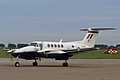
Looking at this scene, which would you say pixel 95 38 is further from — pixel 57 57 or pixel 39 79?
pixel 39 79

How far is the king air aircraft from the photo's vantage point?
33.9 m

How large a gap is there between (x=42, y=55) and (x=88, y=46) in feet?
18.2

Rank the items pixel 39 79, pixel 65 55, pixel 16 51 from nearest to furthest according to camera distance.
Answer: pixel 39 79 < pixel 16 51 < pixel 65 55

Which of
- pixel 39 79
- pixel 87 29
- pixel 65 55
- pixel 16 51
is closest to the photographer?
pixel 39 79

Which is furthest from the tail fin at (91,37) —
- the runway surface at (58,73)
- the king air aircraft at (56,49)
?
the runway surface at (58,73)

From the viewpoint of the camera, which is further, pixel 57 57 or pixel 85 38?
pixel 85 38

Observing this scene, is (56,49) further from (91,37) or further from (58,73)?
(58,73)

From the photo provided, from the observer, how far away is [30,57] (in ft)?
113

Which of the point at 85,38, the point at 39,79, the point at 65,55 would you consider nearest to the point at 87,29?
the point at 85,38

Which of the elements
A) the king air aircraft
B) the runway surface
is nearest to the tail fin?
the king air aircraft

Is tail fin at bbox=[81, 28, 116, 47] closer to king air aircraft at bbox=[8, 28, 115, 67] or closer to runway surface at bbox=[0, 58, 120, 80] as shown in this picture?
king air aircraft at bbox=[8, 28, 115, 67]

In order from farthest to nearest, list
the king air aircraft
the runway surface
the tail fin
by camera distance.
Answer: the tail fin, the king air aircraft, the runway surface

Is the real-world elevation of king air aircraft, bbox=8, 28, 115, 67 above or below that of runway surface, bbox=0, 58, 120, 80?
above

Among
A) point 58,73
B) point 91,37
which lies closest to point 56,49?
point 91,37
